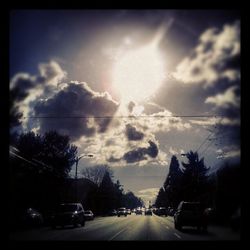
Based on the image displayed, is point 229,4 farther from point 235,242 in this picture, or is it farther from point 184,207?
point 184,207

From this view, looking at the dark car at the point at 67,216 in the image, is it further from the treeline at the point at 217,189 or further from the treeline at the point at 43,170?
the treeline at the point at 217,189

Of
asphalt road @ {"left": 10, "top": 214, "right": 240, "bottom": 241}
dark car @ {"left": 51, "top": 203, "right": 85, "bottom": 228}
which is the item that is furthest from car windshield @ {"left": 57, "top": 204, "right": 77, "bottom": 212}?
asphalt road @ {"left": 10, "top": 214, "right": 240, "bottom": 241}

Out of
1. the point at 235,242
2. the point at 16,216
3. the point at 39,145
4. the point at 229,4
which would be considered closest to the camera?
the point at 229,4

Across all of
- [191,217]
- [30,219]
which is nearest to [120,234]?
[191,217]

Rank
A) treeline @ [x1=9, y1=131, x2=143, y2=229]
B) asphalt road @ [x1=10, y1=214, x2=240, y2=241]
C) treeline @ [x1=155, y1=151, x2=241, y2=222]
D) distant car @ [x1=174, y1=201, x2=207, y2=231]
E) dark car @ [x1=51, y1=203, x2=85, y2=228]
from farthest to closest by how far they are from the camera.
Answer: treeline @ [x1=9, y1=131, x2=143, y2=229] → treeline @ [x1=155, y1=151, x2=241, y2=222] → dark car @ [x1=51, y1=203, x2=85, y2=228] → distant car @ [x1=174, y1=201, x2=207, y2=231] → asphalt road @ [x1=10, y1=214, x2=240, y2=241]

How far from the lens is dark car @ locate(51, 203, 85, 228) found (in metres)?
36.4

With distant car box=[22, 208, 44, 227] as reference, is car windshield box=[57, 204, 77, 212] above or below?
above

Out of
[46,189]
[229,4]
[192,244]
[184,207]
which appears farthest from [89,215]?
[229,4]

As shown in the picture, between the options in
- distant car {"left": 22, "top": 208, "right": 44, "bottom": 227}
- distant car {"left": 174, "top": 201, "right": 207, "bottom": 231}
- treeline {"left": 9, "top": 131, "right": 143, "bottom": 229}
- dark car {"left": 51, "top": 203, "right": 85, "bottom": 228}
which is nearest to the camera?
distant car {"left": 174, "top": 201, "right": 207, "bottom": 231}

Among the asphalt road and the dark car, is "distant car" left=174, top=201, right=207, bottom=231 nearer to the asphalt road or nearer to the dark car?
the asphalt road

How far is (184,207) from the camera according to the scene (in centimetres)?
3428

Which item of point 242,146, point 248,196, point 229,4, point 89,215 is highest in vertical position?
point 229,4

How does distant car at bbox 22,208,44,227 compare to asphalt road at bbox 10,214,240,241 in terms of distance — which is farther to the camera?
distant car at bbox 22,208,44,227

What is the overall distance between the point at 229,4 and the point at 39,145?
6045 centimetres
